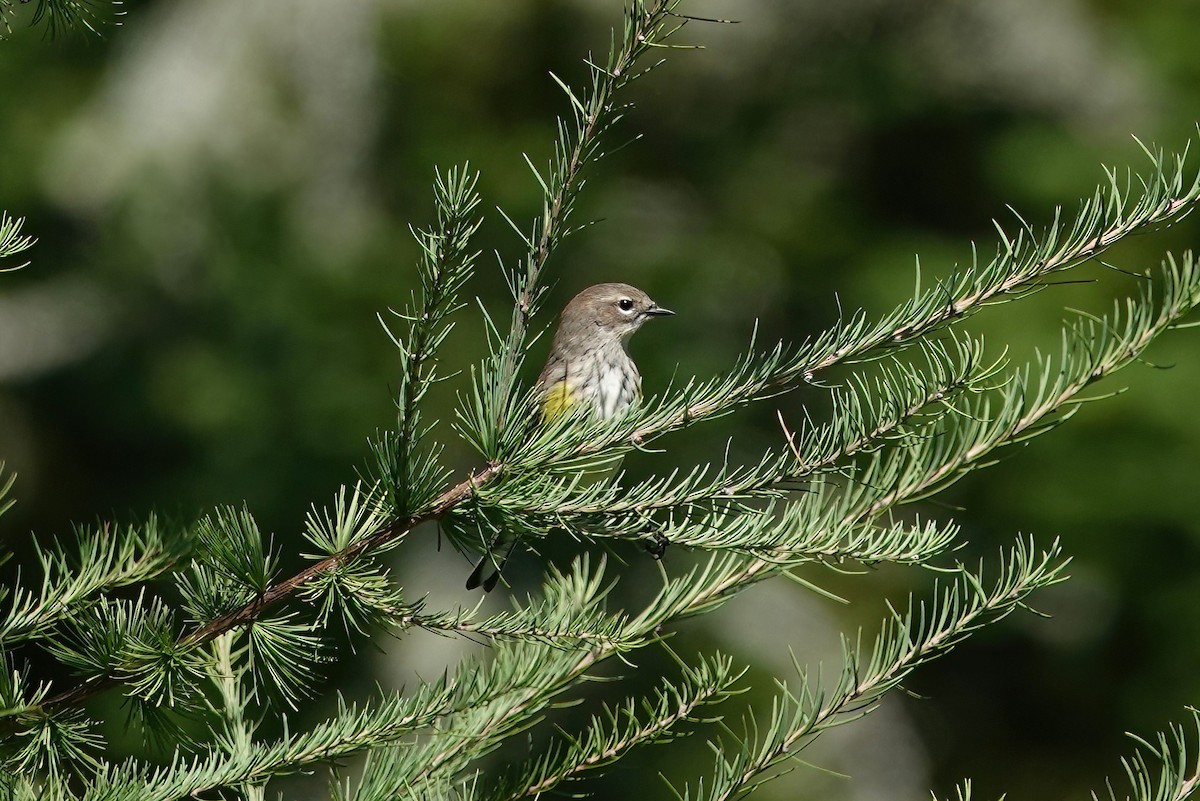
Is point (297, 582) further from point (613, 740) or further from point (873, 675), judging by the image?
point (873, 675)

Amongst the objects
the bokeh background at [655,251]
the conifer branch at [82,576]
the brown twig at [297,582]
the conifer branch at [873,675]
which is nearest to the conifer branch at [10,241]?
the conifer branch at [82,576]

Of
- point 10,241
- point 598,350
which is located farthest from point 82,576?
point 598,350

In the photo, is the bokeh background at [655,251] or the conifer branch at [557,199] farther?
the bokeh background at [655,251]

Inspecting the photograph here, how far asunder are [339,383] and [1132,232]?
11.6ft

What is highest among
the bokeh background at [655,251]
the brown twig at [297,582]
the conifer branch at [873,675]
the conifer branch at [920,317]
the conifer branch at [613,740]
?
the conifer branch at [920,317]

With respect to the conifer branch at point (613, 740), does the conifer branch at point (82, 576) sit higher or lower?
higher

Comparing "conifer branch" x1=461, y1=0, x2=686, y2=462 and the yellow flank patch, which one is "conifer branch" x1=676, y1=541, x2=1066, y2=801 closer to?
"conifer branch" x1=461, y1=0, x2=686, y2=462

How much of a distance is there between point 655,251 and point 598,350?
6.87 ft

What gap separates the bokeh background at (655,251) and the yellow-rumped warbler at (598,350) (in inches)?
29.0

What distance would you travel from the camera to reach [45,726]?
4.27ft

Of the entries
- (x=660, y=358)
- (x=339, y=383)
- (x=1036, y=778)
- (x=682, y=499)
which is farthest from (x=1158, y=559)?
(x=682, y=499)

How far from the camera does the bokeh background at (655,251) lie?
183 inches

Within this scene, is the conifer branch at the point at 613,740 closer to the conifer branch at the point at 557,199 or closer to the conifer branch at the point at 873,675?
the conifer branch at the point at 873,675

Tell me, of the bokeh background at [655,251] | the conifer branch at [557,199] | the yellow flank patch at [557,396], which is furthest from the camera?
the bokeh background at [655,251]
